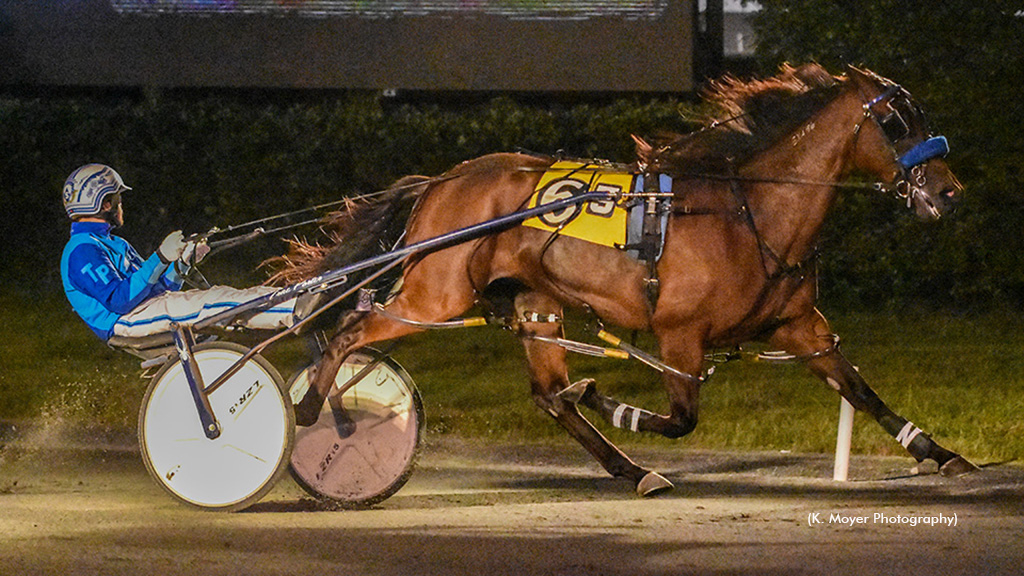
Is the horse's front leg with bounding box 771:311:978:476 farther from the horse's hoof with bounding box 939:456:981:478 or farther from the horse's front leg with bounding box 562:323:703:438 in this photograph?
the horse's front leg with bounding box 562:323:703:438

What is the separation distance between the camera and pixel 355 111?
52.5 feet

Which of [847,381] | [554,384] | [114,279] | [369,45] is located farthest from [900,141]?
[369,45]

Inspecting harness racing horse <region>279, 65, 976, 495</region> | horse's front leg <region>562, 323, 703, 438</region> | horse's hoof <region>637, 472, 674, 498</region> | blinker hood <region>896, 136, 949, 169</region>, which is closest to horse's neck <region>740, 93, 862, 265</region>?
harness racing horse <region>279, 65, 976, 495</region>

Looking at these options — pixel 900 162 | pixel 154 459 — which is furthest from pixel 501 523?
pixel 900 162

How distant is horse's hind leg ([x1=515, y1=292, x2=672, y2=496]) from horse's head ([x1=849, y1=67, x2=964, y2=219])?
1723 mm

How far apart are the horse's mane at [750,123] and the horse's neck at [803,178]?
10 cm

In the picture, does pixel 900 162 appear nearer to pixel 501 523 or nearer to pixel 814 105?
pixel 814 105

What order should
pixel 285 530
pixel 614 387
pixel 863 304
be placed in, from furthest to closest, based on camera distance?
1. pixel 863 304
2. pixel 614 387
3. pixel 285 530

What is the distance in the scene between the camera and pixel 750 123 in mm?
7387

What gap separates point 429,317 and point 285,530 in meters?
1.41

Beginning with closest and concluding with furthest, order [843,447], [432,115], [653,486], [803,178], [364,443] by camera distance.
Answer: [803,178], [653,486], [364,443], [843,447], [432,115]

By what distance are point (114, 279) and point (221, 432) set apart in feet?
2.77

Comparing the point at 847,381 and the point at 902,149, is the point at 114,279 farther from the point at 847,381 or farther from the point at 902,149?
the point at 902,149

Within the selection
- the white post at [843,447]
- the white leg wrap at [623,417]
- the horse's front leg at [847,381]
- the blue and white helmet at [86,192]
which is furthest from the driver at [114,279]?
the white post at [843,447]
